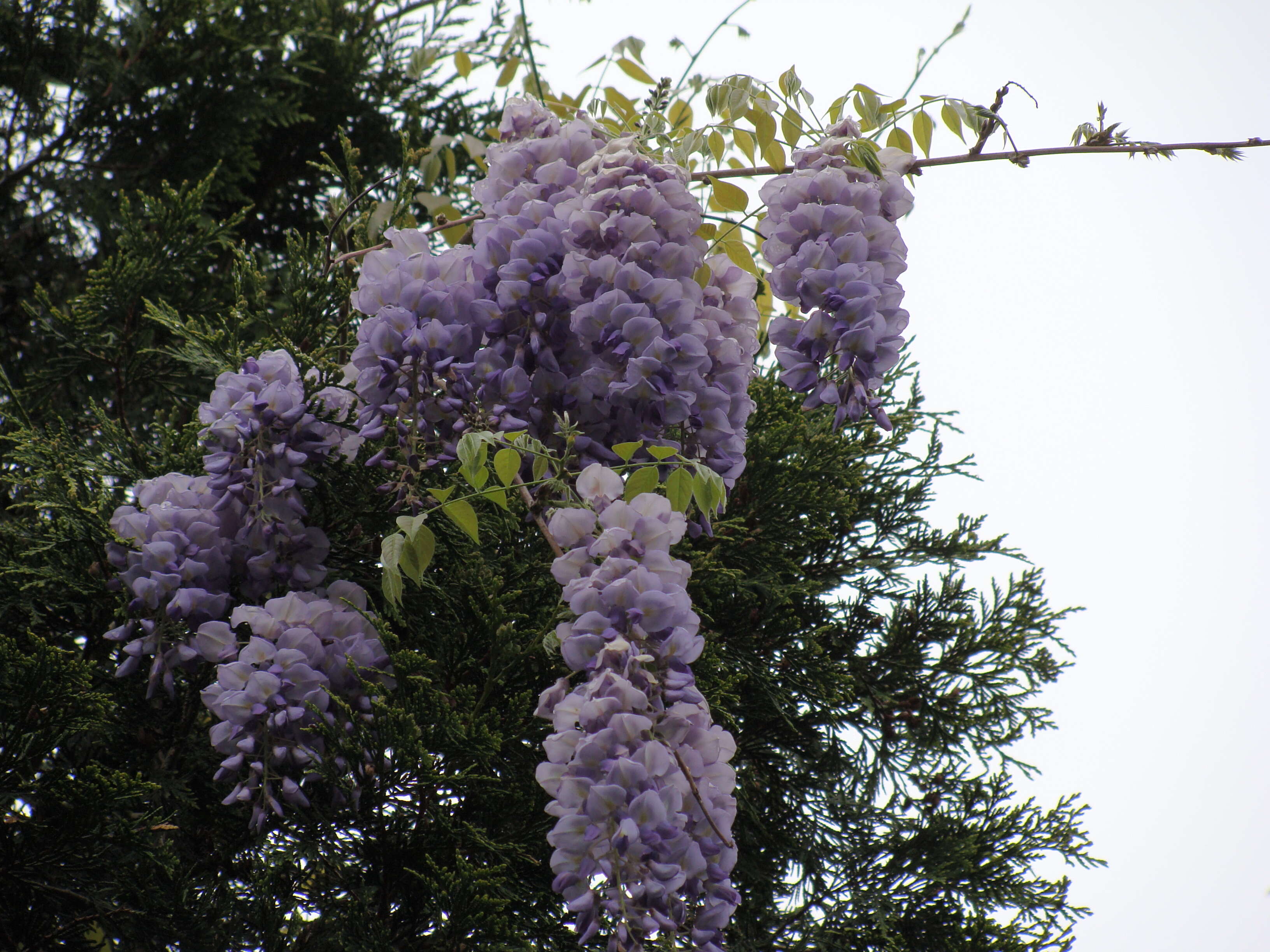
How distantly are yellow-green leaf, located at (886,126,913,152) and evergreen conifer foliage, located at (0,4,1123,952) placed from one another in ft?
1.12

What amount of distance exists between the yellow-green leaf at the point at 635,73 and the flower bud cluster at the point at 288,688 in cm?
80

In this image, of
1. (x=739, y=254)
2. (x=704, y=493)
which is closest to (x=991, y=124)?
(x=739, y=254)

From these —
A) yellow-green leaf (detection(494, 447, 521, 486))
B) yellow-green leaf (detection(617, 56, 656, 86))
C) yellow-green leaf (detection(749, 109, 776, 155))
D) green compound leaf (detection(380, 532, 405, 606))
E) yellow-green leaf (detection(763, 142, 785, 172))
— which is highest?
yellow-green leaf (detection(617, 56, 656, 86))

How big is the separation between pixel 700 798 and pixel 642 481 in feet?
0.94

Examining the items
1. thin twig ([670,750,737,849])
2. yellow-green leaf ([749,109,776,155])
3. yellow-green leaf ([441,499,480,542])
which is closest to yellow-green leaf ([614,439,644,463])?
yellow-green leaf ([441,499,480,542])

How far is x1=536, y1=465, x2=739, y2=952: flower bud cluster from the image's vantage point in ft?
2.33

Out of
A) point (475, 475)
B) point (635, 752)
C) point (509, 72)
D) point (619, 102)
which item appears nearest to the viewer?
point (635, 752)

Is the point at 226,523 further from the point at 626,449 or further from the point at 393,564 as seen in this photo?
the point at 626,449

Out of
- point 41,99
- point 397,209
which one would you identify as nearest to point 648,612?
point 397,209

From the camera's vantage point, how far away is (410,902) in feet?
3.56

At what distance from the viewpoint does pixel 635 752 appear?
73cm

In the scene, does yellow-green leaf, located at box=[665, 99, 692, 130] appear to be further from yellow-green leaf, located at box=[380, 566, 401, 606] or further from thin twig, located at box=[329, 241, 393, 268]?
yellow-green leaf, located at box=[380, 566, 401, 606]

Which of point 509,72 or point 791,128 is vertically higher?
point 509,72

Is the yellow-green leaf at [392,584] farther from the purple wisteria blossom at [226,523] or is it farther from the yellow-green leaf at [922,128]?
the yellow-green leaf at [922,128]
